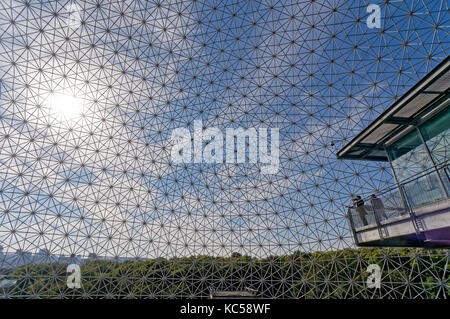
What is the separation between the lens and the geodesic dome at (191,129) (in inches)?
921

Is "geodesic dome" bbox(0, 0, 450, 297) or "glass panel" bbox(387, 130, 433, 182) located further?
"geodesic dome" bbox(0, 0, 450, 297)

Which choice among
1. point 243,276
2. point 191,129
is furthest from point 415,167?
point 243,276

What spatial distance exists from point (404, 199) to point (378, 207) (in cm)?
182

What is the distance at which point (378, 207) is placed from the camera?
12.8 meters

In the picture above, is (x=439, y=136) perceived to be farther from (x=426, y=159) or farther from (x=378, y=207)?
(x=378, y=207)

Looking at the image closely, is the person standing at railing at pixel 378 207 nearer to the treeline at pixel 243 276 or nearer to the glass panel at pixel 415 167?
the glass panel at pixel 415 167

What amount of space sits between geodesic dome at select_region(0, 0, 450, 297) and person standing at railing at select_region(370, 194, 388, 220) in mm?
14100

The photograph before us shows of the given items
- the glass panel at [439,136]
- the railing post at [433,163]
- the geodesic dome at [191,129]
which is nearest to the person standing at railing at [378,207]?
the railing post at [433,163]

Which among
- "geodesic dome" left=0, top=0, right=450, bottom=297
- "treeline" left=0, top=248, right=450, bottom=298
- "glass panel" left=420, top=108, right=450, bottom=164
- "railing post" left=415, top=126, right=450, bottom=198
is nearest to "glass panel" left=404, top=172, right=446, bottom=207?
"railing post" left=415, top=126, right=450, bottom=198

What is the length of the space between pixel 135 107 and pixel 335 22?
2268 cm

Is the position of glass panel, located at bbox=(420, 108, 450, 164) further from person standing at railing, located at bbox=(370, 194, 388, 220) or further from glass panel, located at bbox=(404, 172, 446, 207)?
person standing at railing, located at bbox=(370, 194, 388, 220)

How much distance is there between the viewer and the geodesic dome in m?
23.4

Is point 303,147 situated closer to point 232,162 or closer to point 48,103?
point 232,162
